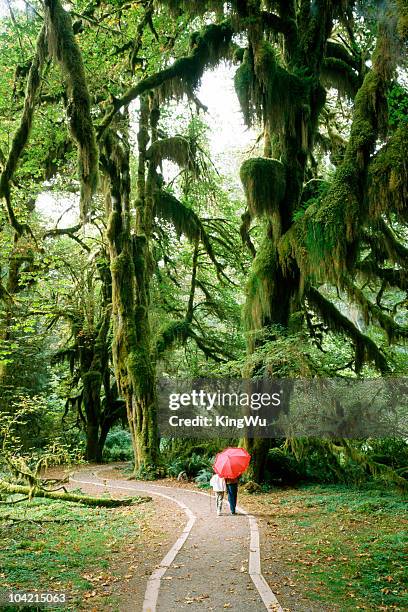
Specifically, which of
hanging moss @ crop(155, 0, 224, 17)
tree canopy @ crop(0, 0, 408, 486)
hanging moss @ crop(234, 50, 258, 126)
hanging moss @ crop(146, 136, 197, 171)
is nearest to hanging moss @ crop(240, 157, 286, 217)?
tree canopy @ crop(0, 0, 408, 486)

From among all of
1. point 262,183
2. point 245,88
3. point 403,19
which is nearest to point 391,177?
point 403,19

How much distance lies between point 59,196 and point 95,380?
8419 millimetres

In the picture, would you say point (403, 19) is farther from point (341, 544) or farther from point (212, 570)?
point (212, 570)

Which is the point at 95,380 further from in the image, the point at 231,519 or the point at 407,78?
the point at 407,78

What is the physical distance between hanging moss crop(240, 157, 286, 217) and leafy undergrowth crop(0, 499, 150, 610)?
24.2 ft

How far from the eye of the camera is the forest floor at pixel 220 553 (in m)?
5.77

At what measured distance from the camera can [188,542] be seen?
27.6 ft

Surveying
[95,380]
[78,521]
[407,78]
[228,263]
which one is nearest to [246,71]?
[407,78]

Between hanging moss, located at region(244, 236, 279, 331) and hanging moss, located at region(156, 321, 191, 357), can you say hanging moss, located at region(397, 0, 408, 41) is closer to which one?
hanging moss, located at region(244, 236, 279, 331)

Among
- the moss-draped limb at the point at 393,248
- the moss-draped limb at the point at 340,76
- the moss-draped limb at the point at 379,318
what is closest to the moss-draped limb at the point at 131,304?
the moss-draped limb at the point at 340,76

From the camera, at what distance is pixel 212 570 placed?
22.2 feet

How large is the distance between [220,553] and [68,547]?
2228mm

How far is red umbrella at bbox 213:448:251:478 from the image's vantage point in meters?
10.4

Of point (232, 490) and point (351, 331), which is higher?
point (351, 331)
